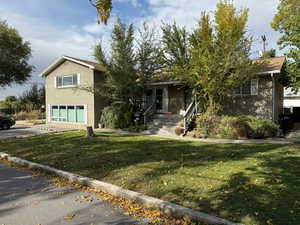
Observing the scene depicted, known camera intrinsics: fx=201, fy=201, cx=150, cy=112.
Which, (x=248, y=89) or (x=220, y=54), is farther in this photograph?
(x=248, y=89)

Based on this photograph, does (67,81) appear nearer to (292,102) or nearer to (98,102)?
(98,102)

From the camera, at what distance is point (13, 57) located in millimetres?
24094

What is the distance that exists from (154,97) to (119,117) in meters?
3.17

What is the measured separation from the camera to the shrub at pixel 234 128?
9.91 meters

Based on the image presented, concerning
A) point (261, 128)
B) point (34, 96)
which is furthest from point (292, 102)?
point (34, 96)

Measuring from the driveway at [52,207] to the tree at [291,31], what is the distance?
12544 mm

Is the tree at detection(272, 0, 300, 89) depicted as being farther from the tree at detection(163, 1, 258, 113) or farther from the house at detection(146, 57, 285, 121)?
the tree at detection(163, 1, 258, 113)

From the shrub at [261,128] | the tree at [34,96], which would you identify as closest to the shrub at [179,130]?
the shrub at [261,128]

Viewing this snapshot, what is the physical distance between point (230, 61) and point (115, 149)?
276 inches

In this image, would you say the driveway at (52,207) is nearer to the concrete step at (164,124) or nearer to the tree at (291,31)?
the concrete step at (164,124)

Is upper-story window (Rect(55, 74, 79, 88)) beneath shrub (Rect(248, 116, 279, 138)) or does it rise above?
above

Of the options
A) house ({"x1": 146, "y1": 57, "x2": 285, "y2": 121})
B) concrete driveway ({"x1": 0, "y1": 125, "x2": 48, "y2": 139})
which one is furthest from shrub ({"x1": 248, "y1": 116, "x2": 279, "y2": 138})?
concrete driveway ({"x1": 0, "y1": 125, "x2": 48, "y2": 139})

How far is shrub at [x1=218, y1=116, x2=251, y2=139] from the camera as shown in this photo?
32.5 feet

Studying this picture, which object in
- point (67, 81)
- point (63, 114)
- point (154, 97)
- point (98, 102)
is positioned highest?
point (67, 81)
